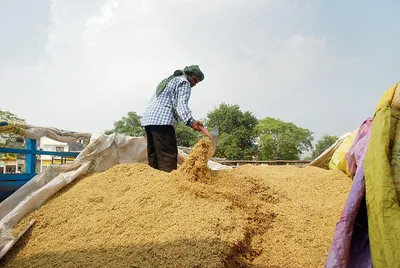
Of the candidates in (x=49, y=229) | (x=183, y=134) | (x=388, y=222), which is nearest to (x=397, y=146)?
(x=388, y=222)

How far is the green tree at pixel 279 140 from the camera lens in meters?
34.9

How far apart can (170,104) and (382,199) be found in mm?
2028

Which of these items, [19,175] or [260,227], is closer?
[260,227]

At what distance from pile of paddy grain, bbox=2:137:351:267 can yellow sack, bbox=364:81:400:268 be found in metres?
0.65

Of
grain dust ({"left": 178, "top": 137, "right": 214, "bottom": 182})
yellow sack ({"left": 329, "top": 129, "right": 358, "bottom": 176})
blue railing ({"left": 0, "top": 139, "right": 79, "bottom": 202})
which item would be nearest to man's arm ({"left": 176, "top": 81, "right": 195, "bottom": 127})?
grain dust ({"left": 178, "top": 137, "right": 214, "bottom": 182})

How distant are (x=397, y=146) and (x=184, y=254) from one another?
1021mm

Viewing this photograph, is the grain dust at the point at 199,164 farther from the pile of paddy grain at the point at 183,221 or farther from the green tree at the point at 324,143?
the green tree at the point at 324,143

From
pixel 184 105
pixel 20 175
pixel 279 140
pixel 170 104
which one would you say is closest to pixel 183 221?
pixel 184 105

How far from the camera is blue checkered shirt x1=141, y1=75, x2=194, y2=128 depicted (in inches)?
109

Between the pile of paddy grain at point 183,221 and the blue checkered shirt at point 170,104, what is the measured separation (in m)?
0.46

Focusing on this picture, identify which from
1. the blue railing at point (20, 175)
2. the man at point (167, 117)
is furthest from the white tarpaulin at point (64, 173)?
the man at point (167, 117)

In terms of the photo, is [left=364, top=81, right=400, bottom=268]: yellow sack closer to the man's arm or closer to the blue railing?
the man's arm

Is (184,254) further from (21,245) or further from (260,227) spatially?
(21,245)

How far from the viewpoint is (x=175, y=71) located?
3018mm
